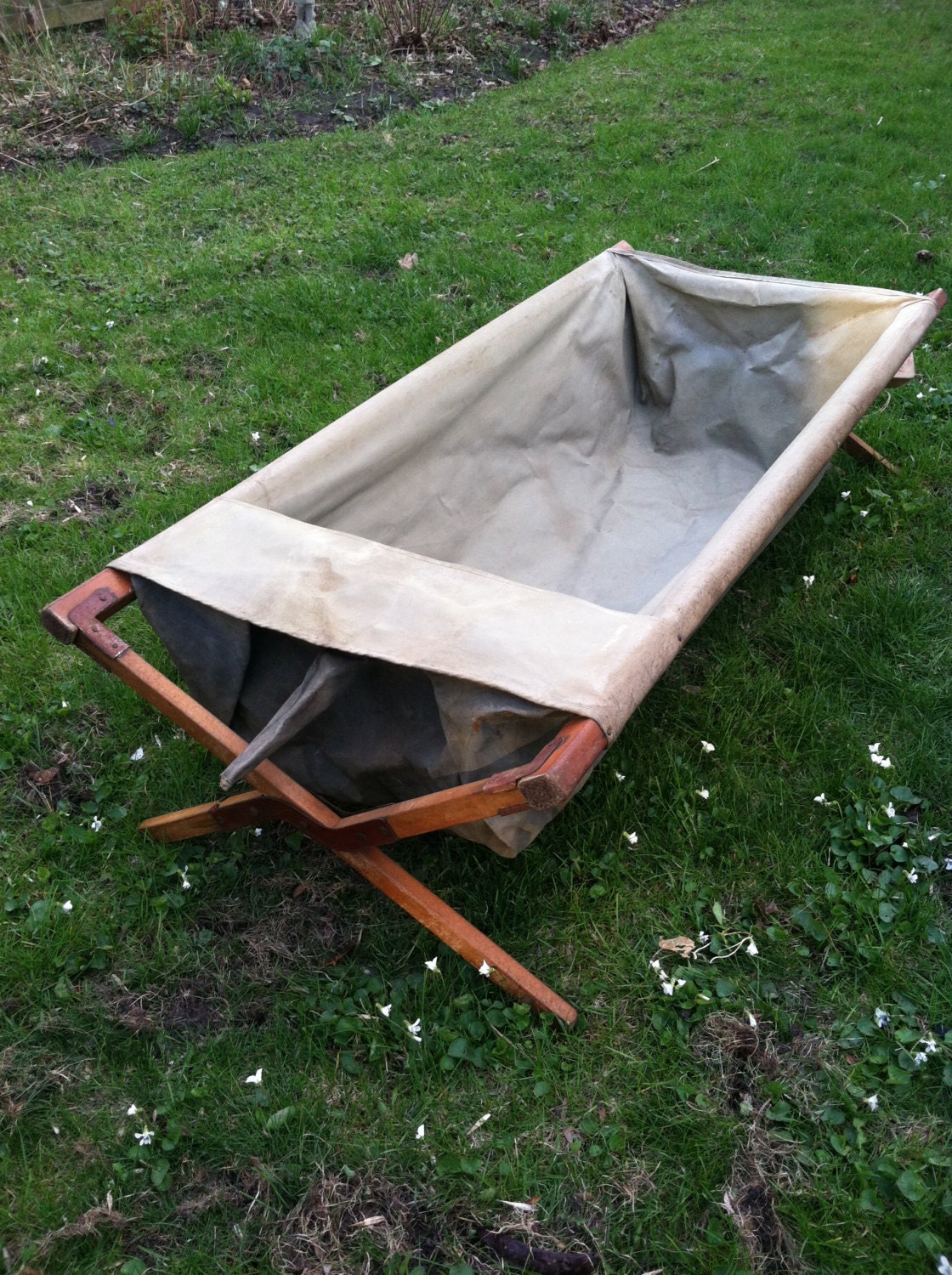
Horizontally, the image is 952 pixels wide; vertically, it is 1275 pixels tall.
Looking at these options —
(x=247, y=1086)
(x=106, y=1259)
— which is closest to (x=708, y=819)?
(x=247, y=1086)

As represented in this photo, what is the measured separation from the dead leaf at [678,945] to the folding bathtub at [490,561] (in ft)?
0.96

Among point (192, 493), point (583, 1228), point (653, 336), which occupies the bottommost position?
A: point (583, 1228)

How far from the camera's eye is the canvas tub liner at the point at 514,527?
1636mm

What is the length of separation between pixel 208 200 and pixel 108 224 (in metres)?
0.56

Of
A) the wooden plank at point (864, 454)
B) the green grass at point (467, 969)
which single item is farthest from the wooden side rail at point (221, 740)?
the wooden plank at point (864, 454)

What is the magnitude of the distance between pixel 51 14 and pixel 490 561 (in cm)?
661

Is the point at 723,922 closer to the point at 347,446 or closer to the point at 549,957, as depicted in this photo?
the point at 549,957

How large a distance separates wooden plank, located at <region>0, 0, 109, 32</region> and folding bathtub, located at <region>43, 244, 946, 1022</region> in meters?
5.62

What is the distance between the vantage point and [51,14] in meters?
6.62

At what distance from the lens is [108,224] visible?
16.2 feet

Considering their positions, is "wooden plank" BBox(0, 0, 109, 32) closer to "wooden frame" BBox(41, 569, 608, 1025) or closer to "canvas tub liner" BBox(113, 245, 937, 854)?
"canvas tub liner" BBox(113, 245, 937, 854)

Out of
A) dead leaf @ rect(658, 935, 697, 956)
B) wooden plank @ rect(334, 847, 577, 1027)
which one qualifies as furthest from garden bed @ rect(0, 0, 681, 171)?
dead leaf @ rect(658, 935, 697, 956)

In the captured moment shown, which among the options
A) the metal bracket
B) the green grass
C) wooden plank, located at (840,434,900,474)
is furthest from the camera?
wooden plank, located at (840,434,900,474)

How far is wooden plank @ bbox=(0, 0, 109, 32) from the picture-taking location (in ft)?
20.6
